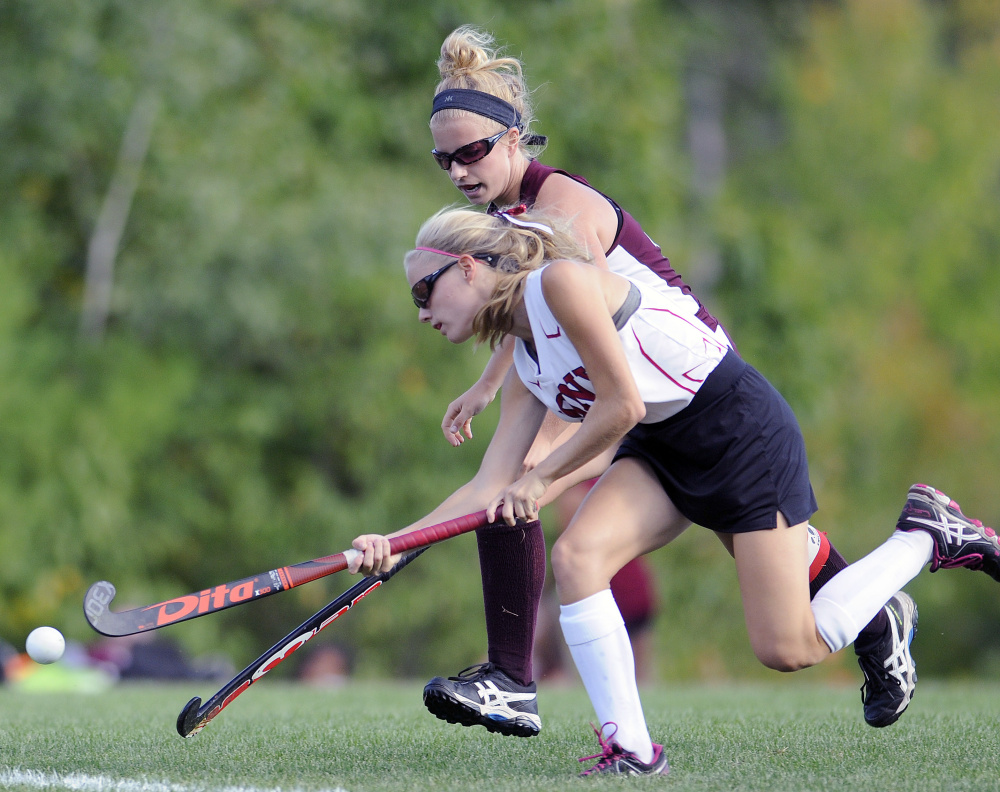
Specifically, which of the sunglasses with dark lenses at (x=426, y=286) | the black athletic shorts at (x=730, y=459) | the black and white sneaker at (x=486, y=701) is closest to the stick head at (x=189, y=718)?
the black and white sneaker at (x=486, y=701)

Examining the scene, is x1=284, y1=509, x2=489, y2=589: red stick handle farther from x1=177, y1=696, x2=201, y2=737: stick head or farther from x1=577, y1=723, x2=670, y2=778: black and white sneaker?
x1=577, y1=723, x2=670, y2=778: black and white sneaker

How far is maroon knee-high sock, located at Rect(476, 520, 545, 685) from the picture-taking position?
3568 mm

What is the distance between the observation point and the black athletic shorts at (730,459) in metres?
3.16

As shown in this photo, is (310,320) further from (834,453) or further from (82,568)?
(834,453)

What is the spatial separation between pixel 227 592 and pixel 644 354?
1.19 metres

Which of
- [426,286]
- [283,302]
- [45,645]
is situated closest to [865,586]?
[426,286]

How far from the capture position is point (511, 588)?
3590 millimetres

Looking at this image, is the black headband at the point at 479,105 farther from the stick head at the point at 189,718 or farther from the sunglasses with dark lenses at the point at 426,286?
the stick head at the point at 189,718

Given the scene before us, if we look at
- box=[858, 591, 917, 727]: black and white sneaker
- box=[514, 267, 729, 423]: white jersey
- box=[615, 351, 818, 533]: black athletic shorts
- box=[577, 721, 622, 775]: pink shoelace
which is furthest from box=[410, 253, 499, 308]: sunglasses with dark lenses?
box=[858, 591, 917, 727]: black and white sneaker

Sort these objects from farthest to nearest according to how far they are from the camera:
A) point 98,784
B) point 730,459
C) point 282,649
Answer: point 282,649
point 730,459
point 98,784

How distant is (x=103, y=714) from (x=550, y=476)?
2.29 metres

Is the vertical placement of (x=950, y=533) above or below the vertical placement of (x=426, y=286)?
below

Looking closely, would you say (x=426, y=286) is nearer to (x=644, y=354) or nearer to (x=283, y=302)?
(x=644, y=354)

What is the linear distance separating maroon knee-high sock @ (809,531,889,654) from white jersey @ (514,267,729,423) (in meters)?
0.83
